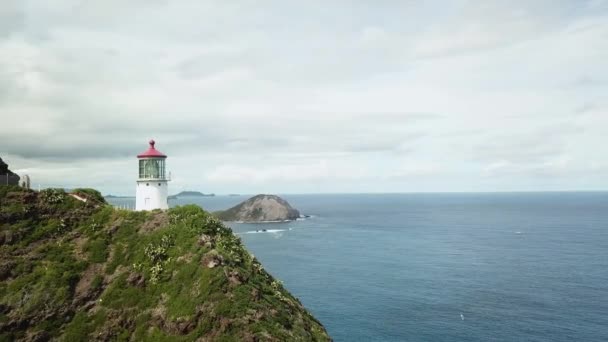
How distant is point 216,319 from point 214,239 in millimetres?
8579

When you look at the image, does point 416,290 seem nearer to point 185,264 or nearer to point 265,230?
point 185,264

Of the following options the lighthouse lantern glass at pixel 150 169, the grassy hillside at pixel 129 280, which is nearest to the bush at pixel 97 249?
the grassy hillside at pixel 129 280

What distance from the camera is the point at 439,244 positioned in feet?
419

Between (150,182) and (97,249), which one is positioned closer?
(97,249)

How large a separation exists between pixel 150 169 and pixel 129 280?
618 inches

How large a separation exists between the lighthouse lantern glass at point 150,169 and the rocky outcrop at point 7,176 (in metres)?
11.7

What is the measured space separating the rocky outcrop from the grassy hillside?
3.61 m

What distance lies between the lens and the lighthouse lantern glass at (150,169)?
4341 cm

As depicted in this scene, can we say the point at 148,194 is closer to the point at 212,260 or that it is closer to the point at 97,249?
the point at 97,249

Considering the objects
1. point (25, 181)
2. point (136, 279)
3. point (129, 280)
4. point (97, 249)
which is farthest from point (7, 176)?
point (136, 279)

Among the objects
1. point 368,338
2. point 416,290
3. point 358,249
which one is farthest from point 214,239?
point 358,249

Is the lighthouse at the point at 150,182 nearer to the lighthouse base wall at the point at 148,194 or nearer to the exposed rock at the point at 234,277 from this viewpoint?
the lighthouse base wall at the point at 148,194

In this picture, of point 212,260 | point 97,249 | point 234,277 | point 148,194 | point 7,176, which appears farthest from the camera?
point 148,194

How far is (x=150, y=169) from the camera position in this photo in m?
43.5
